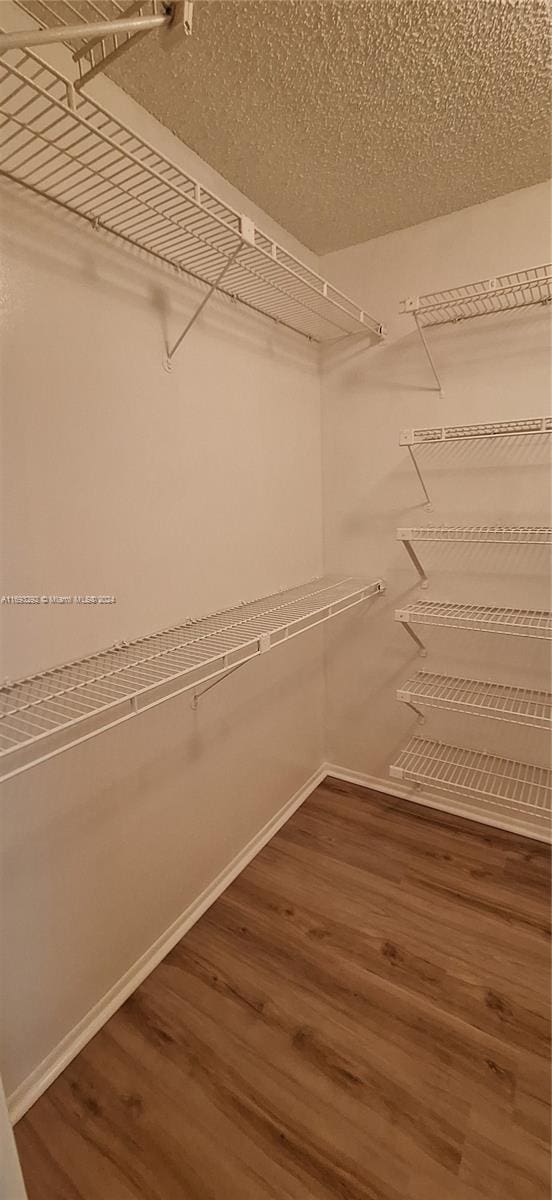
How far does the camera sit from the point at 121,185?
40.4 inches

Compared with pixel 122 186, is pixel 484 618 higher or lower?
lower

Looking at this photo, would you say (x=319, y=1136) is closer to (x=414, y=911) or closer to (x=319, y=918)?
(x=319, y=918)

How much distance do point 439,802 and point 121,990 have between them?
1340 mm

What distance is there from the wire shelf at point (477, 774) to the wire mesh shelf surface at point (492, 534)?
0.81 metres

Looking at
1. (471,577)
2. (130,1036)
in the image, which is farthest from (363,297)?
(130,1036)

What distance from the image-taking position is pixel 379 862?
1.83 meters

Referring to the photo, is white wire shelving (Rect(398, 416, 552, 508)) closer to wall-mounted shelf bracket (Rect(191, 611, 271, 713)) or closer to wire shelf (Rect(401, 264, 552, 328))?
wire shelf (Rect(401, 264, 552, 328))

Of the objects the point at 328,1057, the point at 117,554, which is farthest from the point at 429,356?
the point at 328,1057

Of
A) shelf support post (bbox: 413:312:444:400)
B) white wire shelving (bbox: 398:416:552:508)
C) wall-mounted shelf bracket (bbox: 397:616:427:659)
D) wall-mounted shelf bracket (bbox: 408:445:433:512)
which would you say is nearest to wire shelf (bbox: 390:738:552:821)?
wall-mounted shelf bracket (bbox: 397:616:427:659)

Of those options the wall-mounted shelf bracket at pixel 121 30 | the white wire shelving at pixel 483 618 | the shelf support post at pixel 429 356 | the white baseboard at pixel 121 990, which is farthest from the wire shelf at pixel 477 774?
the wall-mounted shelf bracket at pixel 121 30

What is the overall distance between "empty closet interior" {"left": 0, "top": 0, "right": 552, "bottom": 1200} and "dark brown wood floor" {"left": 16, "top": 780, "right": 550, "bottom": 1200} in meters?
0.13

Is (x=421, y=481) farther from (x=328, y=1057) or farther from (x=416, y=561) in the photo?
(x=328, y=1057)

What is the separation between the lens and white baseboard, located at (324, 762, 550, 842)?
1959mm

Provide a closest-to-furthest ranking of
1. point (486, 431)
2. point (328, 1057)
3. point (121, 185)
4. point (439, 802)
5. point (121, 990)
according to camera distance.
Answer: point (121, 185), point (328, 1057), point (121, 990), point (486, 431), point (439, 802)
